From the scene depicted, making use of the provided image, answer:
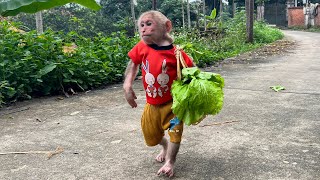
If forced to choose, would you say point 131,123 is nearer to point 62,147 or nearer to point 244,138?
point 62,147

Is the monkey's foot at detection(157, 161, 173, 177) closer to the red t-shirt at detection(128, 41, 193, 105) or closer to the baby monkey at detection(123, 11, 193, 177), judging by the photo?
the baby monkey at detection(123, 11, 193, 177)

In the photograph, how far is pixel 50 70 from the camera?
4.79m

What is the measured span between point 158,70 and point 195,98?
32 cm

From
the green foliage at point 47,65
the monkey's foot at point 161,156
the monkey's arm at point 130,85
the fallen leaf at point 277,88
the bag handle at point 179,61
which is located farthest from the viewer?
the fallen leaf at point 277,88

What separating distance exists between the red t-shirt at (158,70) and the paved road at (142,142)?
51cm

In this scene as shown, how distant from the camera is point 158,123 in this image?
2.65 m

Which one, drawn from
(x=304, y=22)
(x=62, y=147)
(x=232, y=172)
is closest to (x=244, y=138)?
(x=232, y=172)

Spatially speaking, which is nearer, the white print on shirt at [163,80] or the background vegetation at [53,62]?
the white print on shirt at [163,80]

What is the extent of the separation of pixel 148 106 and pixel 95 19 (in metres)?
19.0

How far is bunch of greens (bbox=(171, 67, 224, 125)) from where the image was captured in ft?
7.70

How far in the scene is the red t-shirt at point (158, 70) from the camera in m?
2.53

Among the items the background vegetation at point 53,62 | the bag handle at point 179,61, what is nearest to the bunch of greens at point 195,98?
the bag handle at point 179,61

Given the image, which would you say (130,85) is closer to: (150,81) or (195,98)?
(150,81)

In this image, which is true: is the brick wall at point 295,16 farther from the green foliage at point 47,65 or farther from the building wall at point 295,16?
the green foliage at point 47,65
